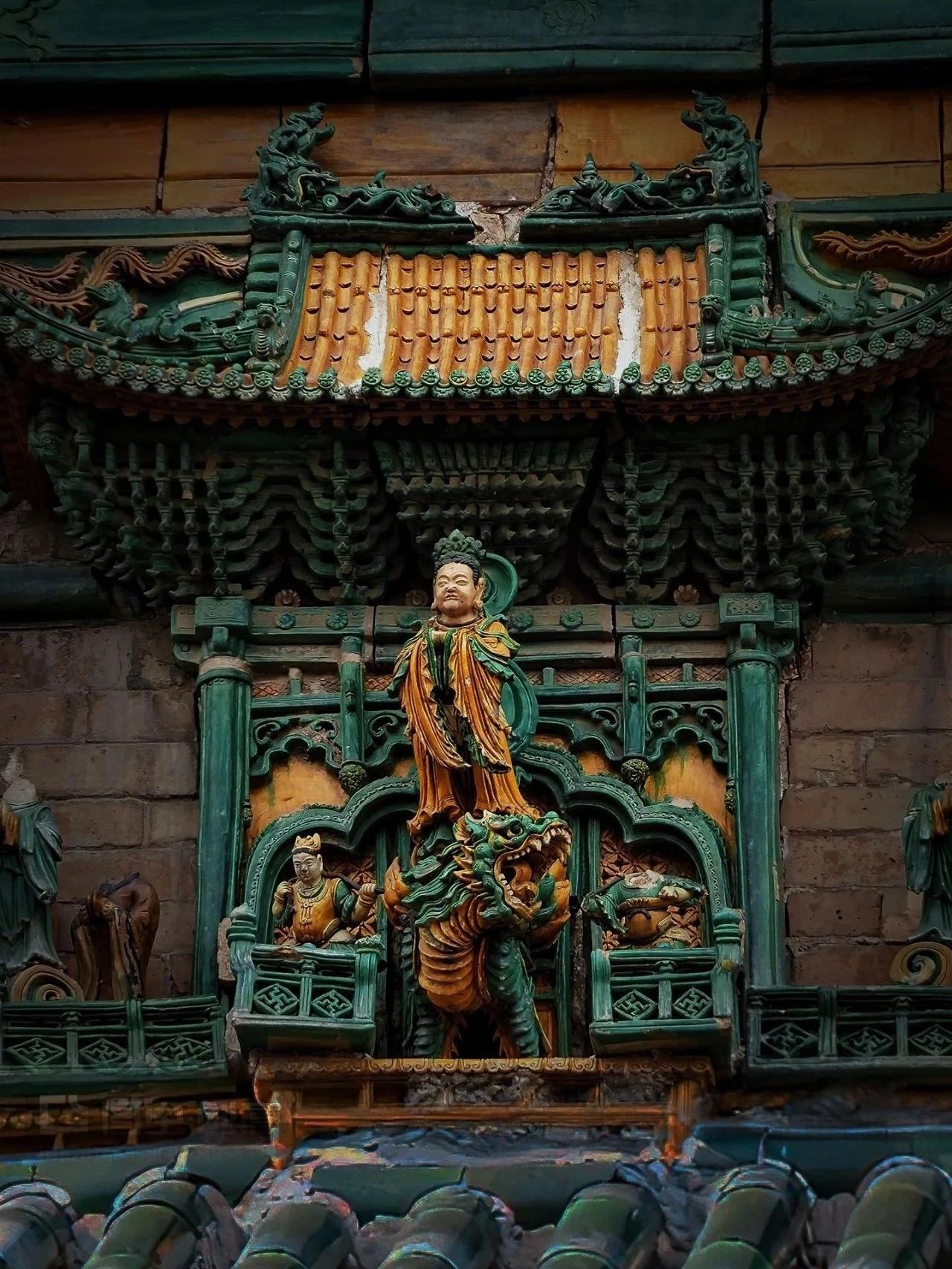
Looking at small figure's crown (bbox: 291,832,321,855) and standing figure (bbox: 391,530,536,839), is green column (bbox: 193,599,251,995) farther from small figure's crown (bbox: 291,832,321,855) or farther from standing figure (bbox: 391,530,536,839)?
standing figure (bbox: 391,530,536,839)

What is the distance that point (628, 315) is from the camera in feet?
57.2

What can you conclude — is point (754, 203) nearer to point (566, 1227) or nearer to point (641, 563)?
point (641, 563)

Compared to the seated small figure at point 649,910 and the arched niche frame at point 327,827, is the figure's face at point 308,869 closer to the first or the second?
the arched niche frame at point 327,827

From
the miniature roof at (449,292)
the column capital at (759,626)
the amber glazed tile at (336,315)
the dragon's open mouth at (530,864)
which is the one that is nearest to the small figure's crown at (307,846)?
the dragon's open mouth at (530,864)

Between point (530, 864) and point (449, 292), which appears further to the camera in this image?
point (449, 292)

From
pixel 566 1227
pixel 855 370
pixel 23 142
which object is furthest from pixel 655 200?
pixel 566 1227

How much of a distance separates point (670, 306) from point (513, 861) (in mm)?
3019

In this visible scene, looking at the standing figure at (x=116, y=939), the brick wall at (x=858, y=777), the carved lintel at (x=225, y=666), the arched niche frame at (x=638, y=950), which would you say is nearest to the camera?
the arched niche frame at (x=638, y=950)

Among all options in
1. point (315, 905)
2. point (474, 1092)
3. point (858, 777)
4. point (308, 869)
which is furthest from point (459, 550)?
point (474, 1092)

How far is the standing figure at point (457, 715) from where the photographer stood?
1578 centimetres

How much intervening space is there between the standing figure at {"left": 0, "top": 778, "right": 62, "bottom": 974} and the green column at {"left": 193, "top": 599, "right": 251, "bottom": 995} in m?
0.60

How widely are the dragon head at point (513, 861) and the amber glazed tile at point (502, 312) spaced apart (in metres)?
2.29

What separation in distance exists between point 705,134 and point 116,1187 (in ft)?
18.9

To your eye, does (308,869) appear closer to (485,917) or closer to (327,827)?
(327,827)
